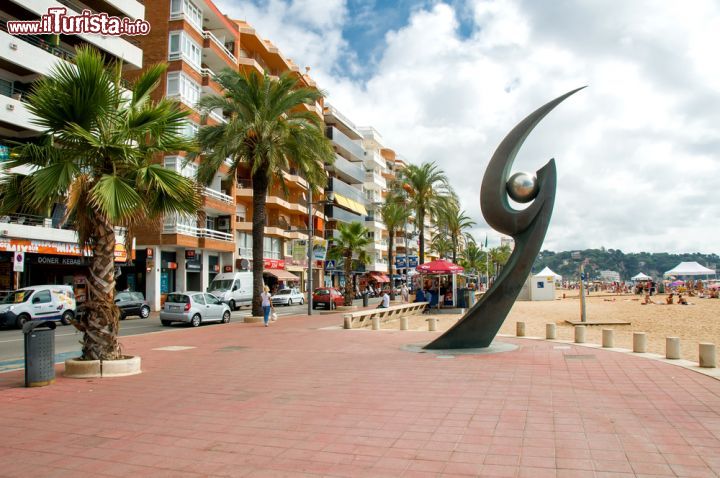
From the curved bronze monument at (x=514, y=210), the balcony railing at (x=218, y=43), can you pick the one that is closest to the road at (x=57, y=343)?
the curved bronze monument at (x=514, y=210)

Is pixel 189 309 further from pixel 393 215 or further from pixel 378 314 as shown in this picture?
pixel 393 215

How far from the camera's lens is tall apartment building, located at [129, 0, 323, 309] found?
3669 cm

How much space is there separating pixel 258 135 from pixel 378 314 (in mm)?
9680

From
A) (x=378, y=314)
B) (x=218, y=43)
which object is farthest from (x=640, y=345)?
(x=218, y=43)

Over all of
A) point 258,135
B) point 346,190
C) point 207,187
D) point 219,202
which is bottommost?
point 219,202

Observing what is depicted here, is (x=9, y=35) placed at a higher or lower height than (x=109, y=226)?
higher

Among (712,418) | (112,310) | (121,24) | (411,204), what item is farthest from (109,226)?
(411,204)

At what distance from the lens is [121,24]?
3272 centimetres

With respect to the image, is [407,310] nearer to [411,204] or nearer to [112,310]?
[411,204]

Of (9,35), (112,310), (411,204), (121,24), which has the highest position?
(121,24)

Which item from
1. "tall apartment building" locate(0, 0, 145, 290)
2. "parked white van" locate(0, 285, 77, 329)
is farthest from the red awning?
"parked white van" locate(0, 285, 77, 329)

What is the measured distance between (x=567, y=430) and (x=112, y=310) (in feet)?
26.1

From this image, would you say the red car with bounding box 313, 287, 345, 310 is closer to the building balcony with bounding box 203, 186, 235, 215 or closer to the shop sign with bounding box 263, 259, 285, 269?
the building balcony with bounding box 203, 186, 235, 215

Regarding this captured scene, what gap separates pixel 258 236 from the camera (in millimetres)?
25484
